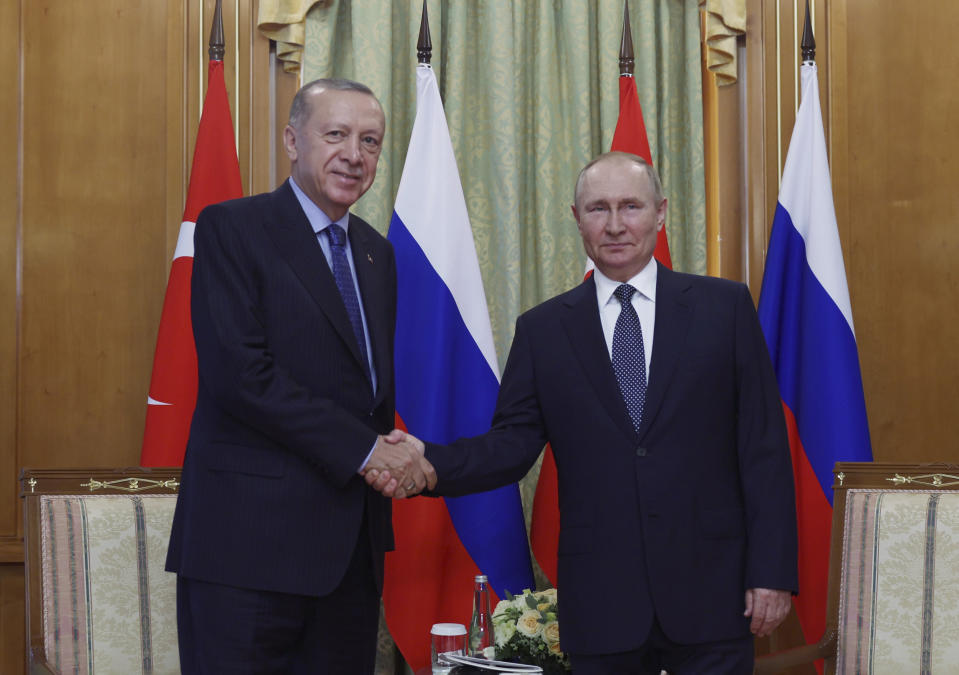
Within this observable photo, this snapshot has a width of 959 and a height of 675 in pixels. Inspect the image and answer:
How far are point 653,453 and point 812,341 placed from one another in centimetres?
132

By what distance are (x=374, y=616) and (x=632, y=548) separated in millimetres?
631

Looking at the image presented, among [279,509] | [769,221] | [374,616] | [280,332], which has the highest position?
[769,221]

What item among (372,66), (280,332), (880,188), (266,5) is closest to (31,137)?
(266,5)

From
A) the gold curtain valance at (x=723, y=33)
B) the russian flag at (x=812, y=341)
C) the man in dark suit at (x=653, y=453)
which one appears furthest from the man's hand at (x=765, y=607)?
the gold curtain valance at (x=723, y=33)

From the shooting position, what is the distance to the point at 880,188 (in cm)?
371

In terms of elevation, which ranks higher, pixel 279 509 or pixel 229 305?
pixel 229 305

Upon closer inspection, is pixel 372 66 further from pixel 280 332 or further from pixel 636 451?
pixel 636 451

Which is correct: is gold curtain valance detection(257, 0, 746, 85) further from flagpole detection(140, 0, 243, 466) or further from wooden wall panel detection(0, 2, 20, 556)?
Result: wooden wall panel detection(0, 2, 20, 556)

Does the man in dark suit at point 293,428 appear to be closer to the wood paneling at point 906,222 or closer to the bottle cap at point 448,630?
the bottle cap at point 448,630

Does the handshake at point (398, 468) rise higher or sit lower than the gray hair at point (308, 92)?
lower

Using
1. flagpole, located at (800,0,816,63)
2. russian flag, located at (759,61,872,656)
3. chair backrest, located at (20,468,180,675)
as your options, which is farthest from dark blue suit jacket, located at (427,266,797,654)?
flagpole, located at (800,0,816,63)

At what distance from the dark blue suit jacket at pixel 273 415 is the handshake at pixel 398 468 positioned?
35mm

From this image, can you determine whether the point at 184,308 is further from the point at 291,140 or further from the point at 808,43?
the point at 808,43

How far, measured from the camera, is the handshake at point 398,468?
7.15 feet
